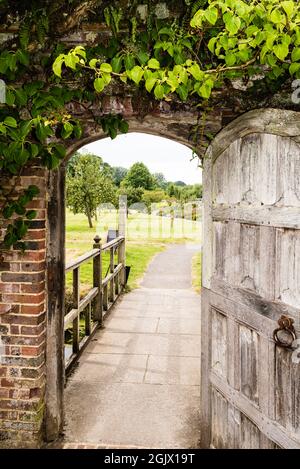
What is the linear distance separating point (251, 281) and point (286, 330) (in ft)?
1.26

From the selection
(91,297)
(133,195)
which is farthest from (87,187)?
(91,297)

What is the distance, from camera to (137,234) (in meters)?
22.3

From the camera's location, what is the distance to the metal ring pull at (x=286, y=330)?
2002mm

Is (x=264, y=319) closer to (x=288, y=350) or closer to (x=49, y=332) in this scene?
(x=288, y=350)

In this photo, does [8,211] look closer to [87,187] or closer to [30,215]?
[30,215]

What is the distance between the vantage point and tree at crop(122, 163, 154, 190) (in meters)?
50.5

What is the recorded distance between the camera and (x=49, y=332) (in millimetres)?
3053

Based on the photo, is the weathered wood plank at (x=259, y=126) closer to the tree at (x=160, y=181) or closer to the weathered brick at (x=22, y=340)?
the weathered brick at (x=22, y=340)

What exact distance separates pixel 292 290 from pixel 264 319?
0.26 metres

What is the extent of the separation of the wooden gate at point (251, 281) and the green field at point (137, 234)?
842 cm

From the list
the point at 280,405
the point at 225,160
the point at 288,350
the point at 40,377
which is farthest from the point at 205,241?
the point at 40,377

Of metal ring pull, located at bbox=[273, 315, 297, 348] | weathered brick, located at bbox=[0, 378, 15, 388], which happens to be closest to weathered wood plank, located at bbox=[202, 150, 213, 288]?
metal ring pull, located at bbox=[273, 315, 297, 348]

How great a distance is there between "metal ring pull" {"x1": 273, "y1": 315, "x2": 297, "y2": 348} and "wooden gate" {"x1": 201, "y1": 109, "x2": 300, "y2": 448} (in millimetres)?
29

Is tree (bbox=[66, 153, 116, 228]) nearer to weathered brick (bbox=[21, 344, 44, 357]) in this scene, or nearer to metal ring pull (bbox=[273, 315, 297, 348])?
weathered brick (bbox=[21, 344, 44, 357])
